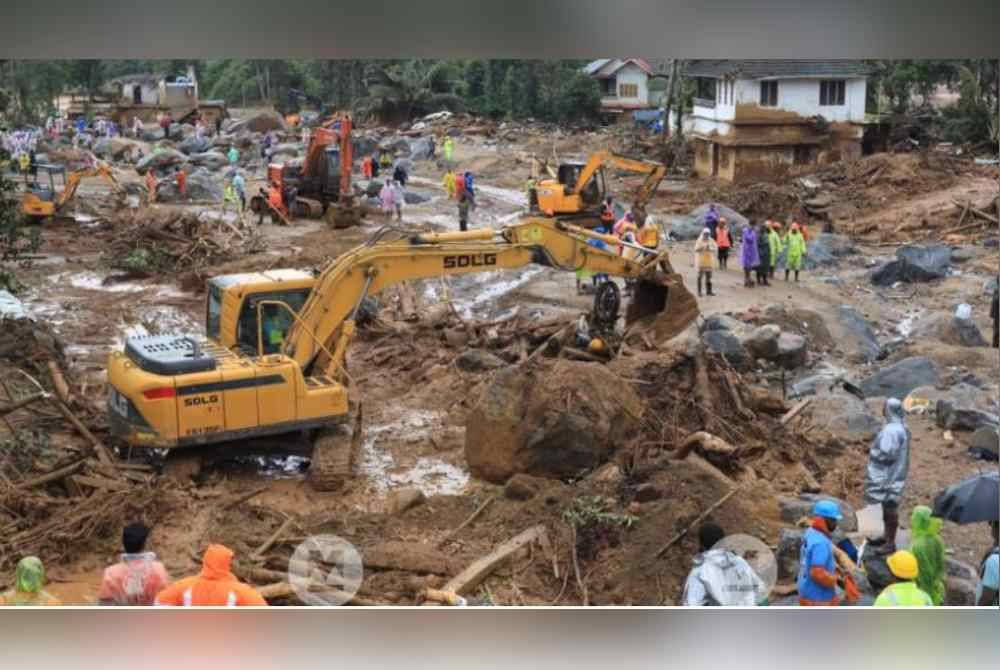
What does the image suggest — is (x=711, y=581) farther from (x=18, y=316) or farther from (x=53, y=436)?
(x=18, y=316)

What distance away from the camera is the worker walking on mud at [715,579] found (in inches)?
253

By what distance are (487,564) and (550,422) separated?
1.88 metres

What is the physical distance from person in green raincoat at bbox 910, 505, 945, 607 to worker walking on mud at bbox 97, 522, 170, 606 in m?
4.34

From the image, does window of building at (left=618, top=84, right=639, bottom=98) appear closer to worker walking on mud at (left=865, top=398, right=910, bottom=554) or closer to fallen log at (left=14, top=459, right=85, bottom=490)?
worker walking on mud at (left=865, top=398, right=910, bottom=554)

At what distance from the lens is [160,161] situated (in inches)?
1401

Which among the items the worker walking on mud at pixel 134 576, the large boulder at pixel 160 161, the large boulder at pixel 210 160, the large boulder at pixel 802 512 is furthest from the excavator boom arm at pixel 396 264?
the large boulder at pixel 210 160

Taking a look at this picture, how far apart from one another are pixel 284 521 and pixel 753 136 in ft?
75.4

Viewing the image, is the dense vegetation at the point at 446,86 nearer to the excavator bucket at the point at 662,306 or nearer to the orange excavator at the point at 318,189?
the orange excavator at the point at 318,189

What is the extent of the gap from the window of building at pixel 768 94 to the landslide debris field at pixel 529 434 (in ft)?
34.0

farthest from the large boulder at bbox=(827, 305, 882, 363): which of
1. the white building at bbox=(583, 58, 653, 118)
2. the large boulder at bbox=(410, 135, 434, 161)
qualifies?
the large boulder at bbox=(410, 135, 434, 161)

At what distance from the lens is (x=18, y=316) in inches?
568

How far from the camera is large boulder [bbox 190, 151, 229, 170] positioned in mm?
36969
